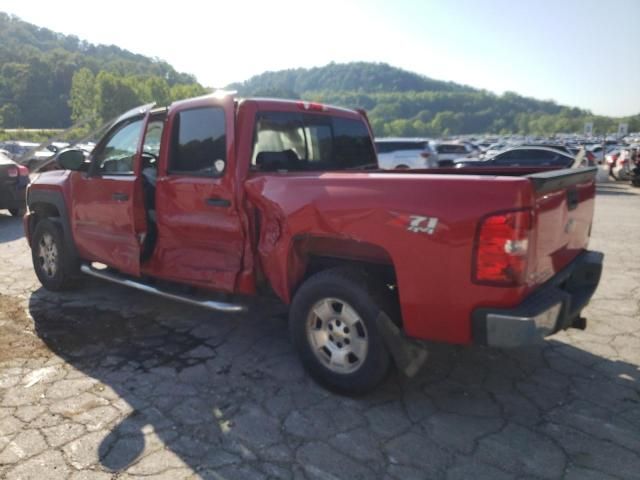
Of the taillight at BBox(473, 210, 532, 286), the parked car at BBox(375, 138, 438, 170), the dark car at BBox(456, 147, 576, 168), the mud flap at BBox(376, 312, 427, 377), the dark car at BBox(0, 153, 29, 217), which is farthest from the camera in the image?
the parked car at BBox(375, 138, 438, 170)

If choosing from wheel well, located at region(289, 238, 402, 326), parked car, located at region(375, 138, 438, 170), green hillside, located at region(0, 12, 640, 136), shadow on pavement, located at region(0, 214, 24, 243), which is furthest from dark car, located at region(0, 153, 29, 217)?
green hillside, located at region(0, 12, 640, 136)

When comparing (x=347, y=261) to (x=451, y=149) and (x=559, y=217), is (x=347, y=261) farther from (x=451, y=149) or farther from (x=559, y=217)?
(x=451, y=149)

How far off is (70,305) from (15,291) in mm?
965

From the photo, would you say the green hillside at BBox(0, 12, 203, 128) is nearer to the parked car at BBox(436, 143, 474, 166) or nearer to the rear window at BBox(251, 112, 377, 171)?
the parked car at BBox(436, 143, 474, 166)

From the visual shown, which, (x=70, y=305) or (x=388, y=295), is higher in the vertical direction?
(x=388, y=295)

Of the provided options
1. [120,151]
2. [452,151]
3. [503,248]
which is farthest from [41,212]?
[452,151]

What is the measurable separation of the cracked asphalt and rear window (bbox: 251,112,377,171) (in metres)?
1.45

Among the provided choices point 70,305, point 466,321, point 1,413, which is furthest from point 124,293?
point 466,321

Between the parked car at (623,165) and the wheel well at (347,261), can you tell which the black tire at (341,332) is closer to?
the wheel well at (347,261)

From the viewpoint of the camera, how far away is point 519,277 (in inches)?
95.0

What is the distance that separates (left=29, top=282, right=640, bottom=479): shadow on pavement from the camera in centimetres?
251

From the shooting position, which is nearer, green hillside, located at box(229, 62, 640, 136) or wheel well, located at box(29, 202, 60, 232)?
wheel well, located at box(29, 202, 60, 232)

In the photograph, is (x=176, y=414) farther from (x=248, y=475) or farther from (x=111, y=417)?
(x=248, y=475)

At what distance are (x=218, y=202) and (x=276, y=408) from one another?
148 cm
